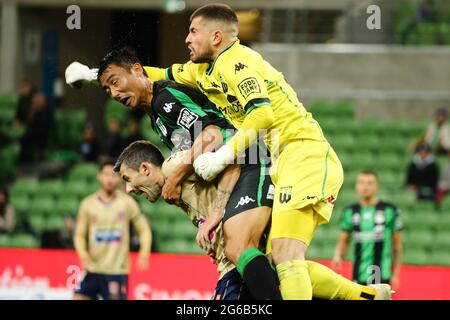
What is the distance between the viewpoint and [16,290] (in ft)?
34.0

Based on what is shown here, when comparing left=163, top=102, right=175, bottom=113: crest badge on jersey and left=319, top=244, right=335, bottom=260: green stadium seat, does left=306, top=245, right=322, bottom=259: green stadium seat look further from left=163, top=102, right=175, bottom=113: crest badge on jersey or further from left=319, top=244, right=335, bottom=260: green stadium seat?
left=163, top=102, right=175, bottom=113: crest badge on jersey

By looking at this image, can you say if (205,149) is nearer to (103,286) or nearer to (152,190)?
(152,190)

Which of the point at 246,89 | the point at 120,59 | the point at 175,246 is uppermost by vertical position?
the point at 120,59

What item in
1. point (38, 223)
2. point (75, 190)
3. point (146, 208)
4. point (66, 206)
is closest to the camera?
point (146, 208)

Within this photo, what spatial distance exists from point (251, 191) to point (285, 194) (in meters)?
0.18

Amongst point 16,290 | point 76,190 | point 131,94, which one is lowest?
point 16,290

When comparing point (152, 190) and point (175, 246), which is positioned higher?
point (152, 190)

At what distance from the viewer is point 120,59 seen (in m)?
5.51

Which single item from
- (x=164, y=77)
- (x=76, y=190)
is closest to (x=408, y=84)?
(x=76, y=190)

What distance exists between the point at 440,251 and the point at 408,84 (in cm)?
332

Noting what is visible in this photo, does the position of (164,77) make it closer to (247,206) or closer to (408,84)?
(247,206)

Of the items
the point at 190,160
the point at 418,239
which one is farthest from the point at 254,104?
the point at 418,239

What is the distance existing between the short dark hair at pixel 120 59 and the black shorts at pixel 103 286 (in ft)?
14.2

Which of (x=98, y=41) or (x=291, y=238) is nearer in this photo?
(x=291, y=238)
